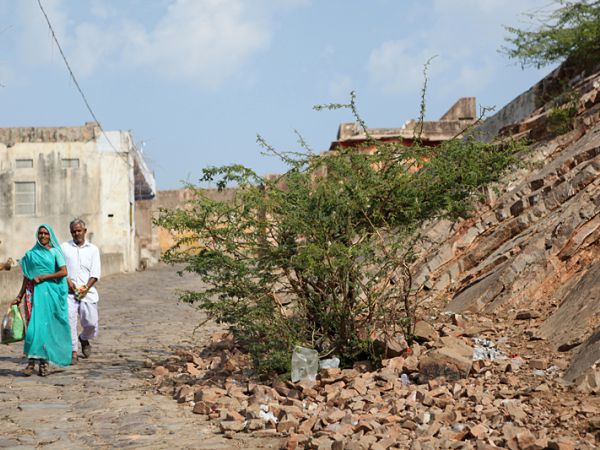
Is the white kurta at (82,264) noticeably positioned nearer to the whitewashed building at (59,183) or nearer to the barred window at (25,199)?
the whitewashed building at (59,183)

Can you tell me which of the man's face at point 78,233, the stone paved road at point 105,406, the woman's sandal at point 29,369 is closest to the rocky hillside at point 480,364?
the stone paved road at point 105,406

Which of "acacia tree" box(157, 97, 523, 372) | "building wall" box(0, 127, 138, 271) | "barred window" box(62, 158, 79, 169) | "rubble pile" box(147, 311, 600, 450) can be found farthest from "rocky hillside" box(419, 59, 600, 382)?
"barred window" box(62, 158, 79, 169)

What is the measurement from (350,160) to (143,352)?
3.74 meters

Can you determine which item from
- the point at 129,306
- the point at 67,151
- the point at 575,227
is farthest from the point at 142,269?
the point at 575,227

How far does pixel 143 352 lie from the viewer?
9.70m

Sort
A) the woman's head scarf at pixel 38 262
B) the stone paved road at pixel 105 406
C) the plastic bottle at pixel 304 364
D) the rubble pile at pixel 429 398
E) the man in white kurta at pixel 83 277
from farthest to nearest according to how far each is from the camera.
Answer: the man in white kurta at pixel 83 277 < the woman's head scarf at pixel 38 262 < the plastic bottle at pixel 304 364 < the stone paved road at pixel 105 406 < the rubble pile at pixel 429 398

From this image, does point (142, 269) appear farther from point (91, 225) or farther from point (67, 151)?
point (67, 151)

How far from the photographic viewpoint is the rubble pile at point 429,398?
473 centimetres

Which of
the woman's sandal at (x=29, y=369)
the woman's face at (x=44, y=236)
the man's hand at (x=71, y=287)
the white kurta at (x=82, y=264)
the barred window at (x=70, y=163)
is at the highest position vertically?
the barred window at (x=70, y=163)

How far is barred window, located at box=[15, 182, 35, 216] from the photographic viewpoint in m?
29.7

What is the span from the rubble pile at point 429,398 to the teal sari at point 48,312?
4.29 feet

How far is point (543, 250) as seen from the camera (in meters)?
8.68

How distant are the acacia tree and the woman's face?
1.78 m

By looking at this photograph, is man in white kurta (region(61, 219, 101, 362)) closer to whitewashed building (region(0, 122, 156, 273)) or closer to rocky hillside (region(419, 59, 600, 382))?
rocky hillside (region(419, 59, 600, 382))
